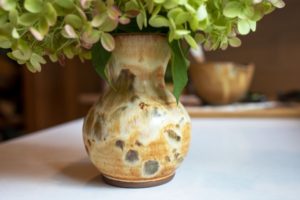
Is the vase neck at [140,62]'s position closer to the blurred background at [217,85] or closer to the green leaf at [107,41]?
the green leaf at [107,41]

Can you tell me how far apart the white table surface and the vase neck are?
6.0 inches

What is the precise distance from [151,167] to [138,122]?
7cm

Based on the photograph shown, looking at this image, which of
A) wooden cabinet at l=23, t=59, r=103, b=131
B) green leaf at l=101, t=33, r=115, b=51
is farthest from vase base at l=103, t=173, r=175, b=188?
wooden cabinet at l=23, t=59, r=103, b=131

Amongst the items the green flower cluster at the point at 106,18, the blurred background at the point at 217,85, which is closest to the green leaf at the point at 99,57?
the green flower cluster at the point at 106,18

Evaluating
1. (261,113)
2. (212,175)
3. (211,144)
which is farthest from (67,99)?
(212,175)

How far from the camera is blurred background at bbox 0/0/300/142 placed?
1.40 meters

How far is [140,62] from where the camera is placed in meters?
0.52

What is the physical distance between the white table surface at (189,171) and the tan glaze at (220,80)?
426 mm

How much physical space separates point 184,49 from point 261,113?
2.98 ft

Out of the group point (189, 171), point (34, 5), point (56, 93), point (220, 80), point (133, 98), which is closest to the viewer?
point (34, 5)

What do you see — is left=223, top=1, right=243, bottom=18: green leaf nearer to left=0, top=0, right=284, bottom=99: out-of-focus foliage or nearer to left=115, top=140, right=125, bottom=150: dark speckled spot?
left=0, top=0, right=284, bottom=99: out-of-focus foliage

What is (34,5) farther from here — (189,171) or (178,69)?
(189,171)

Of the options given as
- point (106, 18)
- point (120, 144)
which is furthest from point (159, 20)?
point (120, 144)

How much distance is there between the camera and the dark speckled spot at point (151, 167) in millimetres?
501
